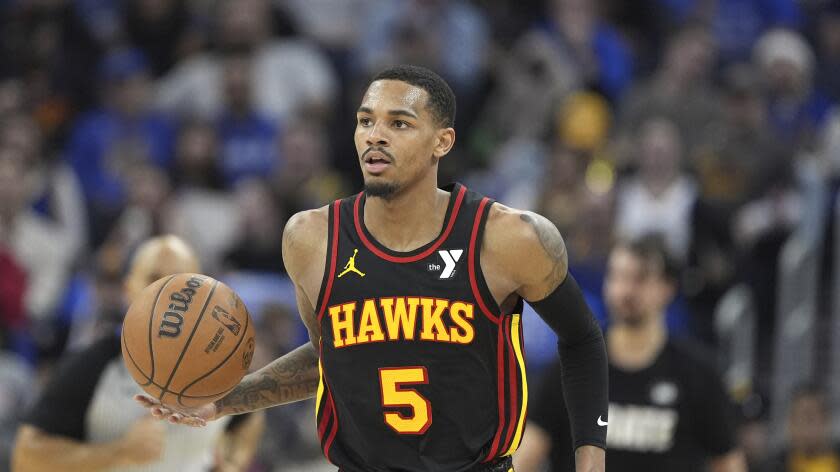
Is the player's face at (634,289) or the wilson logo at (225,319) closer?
the wilson logo at (225,319)

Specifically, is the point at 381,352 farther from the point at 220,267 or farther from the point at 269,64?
the point at 269,64

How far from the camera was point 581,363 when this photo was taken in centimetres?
510

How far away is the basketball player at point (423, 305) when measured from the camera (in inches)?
189

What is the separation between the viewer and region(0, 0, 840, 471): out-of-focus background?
406 inches

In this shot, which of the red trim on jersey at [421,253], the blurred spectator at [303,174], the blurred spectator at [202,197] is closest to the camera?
the red trim on jersey at [421,253]

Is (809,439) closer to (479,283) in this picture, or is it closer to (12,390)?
(479,283)

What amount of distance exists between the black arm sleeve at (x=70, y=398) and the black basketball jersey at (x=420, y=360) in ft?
5.62

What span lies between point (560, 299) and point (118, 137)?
26.7 ft

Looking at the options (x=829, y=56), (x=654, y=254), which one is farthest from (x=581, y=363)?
(x=829, y=56)

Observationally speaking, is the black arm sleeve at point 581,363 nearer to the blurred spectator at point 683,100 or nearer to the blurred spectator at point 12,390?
the blurred spectator at point 12,390

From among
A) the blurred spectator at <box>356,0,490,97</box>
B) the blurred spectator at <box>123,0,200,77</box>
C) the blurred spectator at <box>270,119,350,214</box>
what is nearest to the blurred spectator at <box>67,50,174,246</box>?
the blurred spectator at <box>123,0,200,77</box>

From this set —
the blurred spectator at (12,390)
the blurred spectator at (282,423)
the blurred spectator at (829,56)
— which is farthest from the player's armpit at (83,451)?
the blurred spectator at (829,56)

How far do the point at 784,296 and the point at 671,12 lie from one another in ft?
14.0

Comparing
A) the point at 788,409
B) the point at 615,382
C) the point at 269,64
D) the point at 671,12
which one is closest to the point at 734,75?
the point at 671,12
